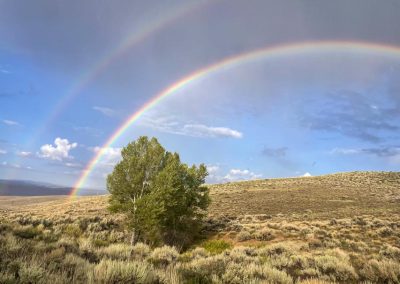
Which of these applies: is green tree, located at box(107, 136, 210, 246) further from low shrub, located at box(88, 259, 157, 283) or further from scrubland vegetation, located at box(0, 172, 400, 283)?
low shrub, located at box(88, 259, 157, 283)

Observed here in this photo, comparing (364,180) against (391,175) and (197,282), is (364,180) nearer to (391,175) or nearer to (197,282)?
(391,175)

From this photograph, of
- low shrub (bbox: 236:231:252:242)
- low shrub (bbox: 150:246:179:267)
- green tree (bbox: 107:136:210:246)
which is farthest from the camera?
low shrub (bbox: 236:231:252:242)

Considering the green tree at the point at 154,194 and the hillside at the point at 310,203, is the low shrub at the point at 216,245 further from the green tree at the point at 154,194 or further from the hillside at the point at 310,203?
the hillside at the point at 310,203

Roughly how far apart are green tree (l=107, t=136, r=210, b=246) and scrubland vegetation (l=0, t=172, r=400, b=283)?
201 cm

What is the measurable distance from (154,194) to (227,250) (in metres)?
10.5

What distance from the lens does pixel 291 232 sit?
3000 cm

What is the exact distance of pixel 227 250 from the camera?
18.7m

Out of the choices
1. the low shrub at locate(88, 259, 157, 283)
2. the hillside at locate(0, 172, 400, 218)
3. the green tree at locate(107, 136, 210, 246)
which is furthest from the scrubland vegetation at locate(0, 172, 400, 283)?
the green tree at locate(107, 136, 210, 246)

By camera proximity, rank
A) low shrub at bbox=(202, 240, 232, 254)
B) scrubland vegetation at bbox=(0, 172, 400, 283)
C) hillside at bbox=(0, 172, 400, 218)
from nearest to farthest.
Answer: scrubland vegetation at bbox=(0, 172, 400, 283), low shrub at bbox=(202, 240, 232, 254), hillside at bbox=(0, 172, 400, 218)

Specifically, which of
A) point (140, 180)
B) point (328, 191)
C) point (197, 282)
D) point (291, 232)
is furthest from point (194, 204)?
point (328, 191)

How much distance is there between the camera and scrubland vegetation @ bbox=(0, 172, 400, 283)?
7.66 m

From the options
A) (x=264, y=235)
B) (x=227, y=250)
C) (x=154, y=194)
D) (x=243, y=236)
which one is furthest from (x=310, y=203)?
(x=227, y=250)

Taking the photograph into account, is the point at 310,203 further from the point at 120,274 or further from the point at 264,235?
Result: the point at 120,274

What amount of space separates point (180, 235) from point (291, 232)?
9.49m
